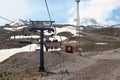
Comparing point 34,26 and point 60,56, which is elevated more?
point 34,26

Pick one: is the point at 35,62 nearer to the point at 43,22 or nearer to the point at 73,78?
the point at 43,22

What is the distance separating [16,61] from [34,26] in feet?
45.1

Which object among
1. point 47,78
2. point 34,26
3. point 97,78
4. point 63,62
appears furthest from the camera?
point 63,62

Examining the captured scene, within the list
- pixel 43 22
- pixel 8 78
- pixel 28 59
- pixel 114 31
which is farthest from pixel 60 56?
pixel 114 31

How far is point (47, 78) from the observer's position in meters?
31.1

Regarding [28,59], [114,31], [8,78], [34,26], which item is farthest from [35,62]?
[114,31]

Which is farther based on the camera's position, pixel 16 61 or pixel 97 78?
pixel 16 61

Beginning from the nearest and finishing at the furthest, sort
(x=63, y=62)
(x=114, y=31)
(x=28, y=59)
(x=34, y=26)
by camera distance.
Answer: (x=34, y=26)
(x=63, y=62)
(x=28, y=59)
(x=114, y=31)

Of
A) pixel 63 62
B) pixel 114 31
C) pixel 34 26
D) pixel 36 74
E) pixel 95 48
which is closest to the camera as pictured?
pixel 36 74

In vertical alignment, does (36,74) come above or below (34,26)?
below

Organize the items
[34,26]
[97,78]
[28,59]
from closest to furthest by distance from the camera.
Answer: [97,78] < [34,26] < [28,59]

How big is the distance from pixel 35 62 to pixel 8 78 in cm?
1429

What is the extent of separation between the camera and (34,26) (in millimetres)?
→ 37875

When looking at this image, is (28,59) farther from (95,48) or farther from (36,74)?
(95,48)
